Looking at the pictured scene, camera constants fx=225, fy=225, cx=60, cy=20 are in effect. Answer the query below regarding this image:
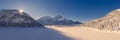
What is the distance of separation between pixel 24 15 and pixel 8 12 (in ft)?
29.1

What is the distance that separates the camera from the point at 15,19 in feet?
389

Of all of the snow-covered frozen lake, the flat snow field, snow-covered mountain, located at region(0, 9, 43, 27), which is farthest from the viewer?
snow-covered mountain, located at region(0, 9, 43, 27)

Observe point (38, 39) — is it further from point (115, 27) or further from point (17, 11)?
point (17, 11)

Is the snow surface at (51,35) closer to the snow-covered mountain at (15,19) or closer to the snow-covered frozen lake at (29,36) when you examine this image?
the snow-covered frozen lake at (29,36)

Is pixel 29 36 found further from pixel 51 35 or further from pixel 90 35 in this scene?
pixel 90 35

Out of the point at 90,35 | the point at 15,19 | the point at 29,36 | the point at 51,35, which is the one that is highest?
the point at 15,19

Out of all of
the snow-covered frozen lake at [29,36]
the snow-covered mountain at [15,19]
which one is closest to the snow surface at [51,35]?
the snow-covered frozen lake at [29,36]

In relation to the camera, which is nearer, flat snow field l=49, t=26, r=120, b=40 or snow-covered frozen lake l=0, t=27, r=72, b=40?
snow-covered frozen lake l=0, t=27, r=72, b=40

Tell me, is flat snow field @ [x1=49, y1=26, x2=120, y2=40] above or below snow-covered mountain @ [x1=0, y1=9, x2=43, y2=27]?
below

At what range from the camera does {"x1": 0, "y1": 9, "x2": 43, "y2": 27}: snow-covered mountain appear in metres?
115

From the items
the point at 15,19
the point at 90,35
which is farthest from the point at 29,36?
the point at 15,19

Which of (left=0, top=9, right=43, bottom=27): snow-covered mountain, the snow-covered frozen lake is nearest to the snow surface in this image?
the snow-covered frozen lake

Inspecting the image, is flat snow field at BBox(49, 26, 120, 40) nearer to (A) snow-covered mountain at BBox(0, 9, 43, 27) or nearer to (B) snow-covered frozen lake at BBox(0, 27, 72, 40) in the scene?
(B) snow-covered frozen lake at BBox(0, 27, 72, 40)

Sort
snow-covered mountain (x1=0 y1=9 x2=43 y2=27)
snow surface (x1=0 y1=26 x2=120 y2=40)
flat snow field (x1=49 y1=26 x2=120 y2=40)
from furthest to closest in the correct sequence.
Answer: snow-covered mountain (x1=0 y1=9 x2=43 y2=27) < flat snow field (x1=49 y1=26 x2=120 y2=40) < snow surface (x1=0 y1=26 x2=120 y2=40)
